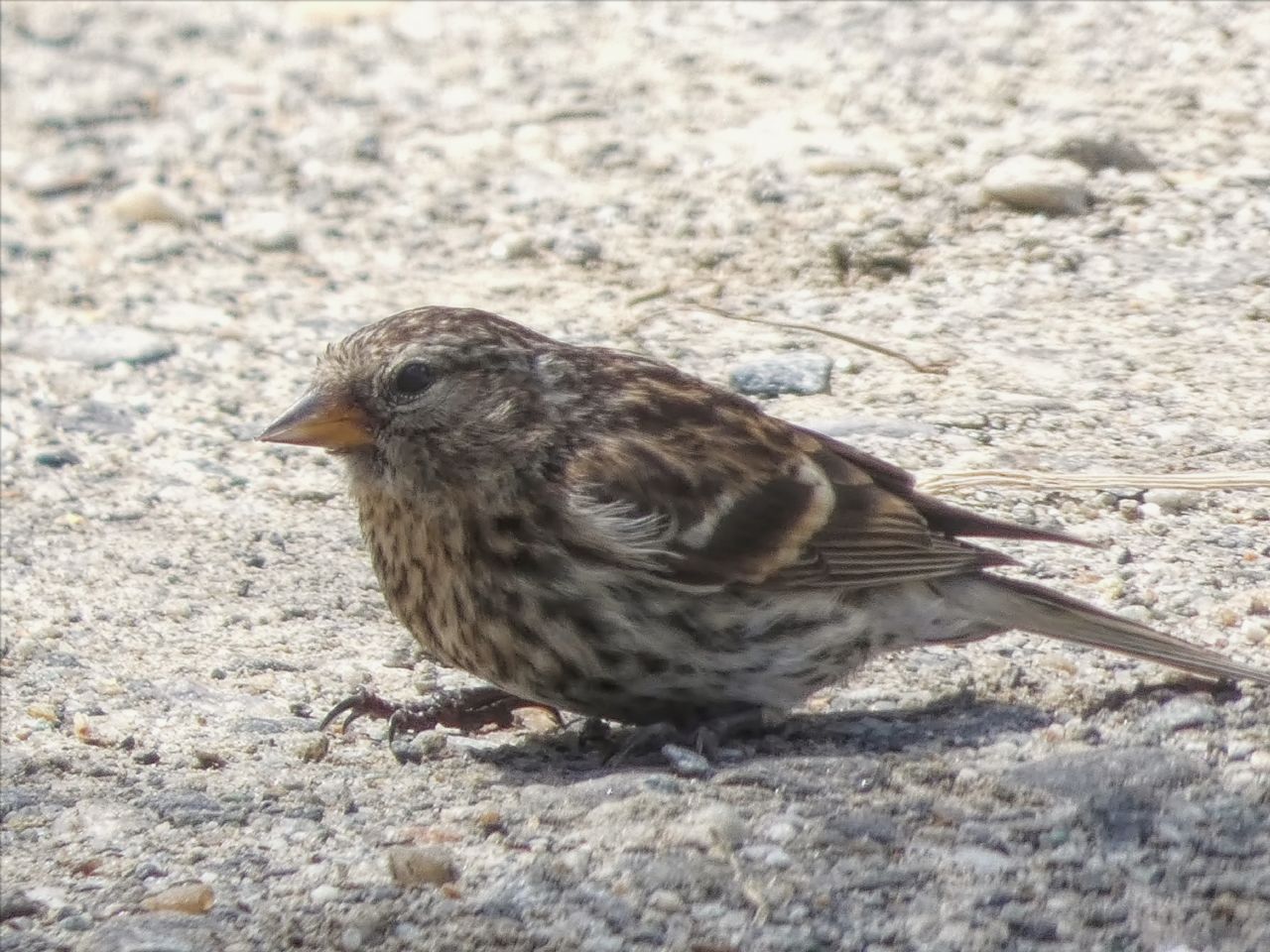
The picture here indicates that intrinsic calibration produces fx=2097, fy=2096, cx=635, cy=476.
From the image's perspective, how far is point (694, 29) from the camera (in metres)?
7.33

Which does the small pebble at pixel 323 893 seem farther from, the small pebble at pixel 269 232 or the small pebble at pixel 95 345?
the small pebble at pixel 269 232

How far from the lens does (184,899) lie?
292 centimetres

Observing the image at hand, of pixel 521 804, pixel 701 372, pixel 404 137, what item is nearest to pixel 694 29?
pixel 404 137

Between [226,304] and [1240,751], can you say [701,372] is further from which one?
[1240,751]

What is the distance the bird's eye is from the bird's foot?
21.4 inches

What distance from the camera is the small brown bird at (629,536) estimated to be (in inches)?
139

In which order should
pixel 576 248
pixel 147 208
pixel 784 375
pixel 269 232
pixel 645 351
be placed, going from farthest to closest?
pixel 147 208 → pixel 269 232 → pixel 576 248 → pixel 645 351 → pixel 784 375

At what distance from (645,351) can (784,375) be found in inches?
17.5

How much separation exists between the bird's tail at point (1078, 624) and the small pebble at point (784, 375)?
4.41 feet

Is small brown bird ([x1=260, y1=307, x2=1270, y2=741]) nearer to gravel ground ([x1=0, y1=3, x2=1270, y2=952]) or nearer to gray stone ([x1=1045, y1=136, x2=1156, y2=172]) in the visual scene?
gravel ground ([x1=0, y1=3, x2=1270, y2=952])

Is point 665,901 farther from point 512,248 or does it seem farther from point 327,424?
point 512,248

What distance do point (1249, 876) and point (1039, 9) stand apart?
471 centimetres

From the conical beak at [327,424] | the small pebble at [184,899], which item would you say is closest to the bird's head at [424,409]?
the conical beak at [327,424]

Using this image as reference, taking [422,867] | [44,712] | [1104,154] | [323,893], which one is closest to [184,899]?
[323,893]
